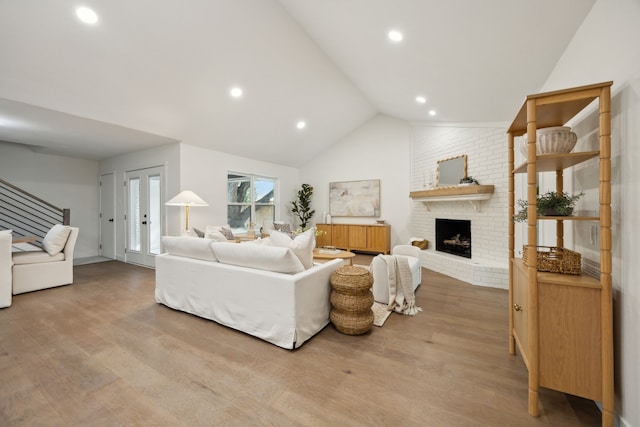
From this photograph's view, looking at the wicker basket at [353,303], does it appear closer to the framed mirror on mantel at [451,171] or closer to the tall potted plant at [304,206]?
the framed mirror on mantel at [451,171]

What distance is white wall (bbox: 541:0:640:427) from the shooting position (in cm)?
125

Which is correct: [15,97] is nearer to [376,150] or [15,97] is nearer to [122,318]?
[122,318]

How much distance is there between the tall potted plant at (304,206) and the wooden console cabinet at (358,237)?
54cm

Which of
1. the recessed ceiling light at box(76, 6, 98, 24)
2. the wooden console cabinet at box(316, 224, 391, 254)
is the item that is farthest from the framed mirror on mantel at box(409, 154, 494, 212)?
the recessed ceiling light at box(76, 6, 98, 24)

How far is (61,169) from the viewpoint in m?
5.80

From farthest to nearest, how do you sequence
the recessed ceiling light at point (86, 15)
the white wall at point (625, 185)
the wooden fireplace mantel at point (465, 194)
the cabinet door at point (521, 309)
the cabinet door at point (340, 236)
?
1. the cabinet door at point (340, 236)
2. the wooden fireplace mantel at point (465, 194)
3. the recessed ceiling light at point (86, 15)
4. the cabinet door at point (521, 309)
5. the white wall at point (625, 185)

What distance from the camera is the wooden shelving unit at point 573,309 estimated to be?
132 centimetres

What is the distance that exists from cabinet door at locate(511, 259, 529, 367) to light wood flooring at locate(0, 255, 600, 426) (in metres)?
0.24

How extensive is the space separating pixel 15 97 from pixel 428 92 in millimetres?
5215

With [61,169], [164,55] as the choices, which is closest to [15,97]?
[164,55]

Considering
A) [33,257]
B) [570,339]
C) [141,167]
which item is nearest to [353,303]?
[570,339]

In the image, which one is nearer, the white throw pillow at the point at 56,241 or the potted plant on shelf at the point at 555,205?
the potted plant on shelf at the point at 555,205

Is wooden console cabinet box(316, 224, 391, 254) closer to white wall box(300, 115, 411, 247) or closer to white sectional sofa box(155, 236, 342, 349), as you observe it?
white wall box(300, 115, 411, 247)

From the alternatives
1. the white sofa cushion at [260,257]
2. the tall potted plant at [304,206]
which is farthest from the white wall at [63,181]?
the white sofa cushion at [260,257]
